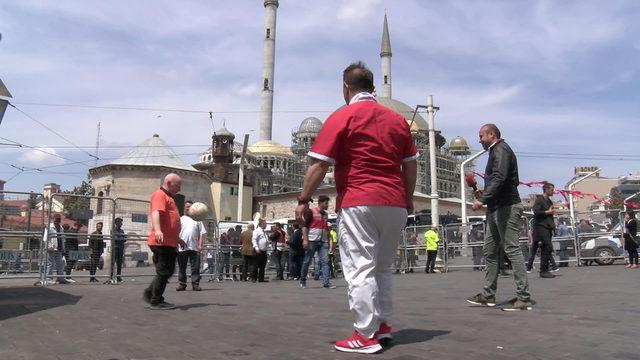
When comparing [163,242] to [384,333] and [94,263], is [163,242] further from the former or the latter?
[94,263]

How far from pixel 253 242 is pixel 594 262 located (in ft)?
38.6

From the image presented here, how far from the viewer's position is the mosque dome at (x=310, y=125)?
103463 millimetres

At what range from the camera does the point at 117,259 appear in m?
12.9

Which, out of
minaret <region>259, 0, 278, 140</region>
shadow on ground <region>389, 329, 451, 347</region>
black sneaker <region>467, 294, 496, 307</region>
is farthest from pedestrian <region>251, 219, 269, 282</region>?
minaret <region>259, 0, 278, 140</region>

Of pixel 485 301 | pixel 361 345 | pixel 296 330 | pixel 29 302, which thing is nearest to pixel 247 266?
pixel 29 302

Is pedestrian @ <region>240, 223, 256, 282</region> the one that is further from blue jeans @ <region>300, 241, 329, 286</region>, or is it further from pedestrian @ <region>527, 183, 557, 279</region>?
pedestrian @ <region>527, 183, 557, 279</region>

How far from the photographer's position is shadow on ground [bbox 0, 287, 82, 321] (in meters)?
5.85

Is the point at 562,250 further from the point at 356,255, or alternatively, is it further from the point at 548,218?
the point at 356,255

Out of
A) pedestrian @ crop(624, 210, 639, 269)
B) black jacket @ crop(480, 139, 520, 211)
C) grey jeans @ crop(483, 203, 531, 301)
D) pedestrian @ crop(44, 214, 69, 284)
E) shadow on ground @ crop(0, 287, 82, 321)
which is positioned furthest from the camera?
pedestrian @ crop(624, 210, 639, 269)

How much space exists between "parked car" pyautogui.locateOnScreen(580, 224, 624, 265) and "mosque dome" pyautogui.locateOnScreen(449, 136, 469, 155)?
314 feet

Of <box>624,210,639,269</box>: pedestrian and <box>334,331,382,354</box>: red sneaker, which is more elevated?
<box>624,210,639,269</box>: pedestrian

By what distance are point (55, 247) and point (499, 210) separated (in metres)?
9.81

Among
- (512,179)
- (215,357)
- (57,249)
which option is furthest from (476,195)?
(57,249)

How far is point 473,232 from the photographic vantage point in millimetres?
18078
